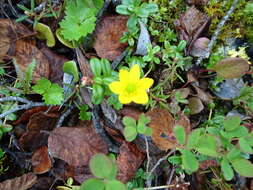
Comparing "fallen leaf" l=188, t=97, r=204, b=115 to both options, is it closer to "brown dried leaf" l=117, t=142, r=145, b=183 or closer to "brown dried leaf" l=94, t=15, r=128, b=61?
"brown dried leaf" l=117, t=142, r=145, b=183

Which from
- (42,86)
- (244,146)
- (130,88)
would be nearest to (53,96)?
(42,86)

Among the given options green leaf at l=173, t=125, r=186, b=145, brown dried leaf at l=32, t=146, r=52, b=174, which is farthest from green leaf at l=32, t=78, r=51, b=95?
green leaf at l=173, t=125, r=186, b=145

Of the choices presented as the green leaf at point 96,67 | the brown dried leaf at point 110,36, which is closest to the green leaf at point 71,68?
the green leaf at point 96,67

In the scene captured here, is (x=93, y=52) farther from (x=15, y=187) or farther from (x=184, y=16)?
(x=15, y=187)

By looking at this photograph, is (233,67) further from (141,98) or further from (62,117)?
(62,117)

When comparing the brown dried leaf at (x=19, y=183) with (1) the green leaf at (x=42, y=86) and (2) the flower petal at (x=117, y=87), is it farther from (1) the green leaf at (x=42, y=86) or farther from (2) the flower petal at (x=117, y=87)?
(2) the flower petal at (x=117, y=87)

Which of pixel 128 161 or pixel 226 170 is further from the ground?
pixel 226 170
